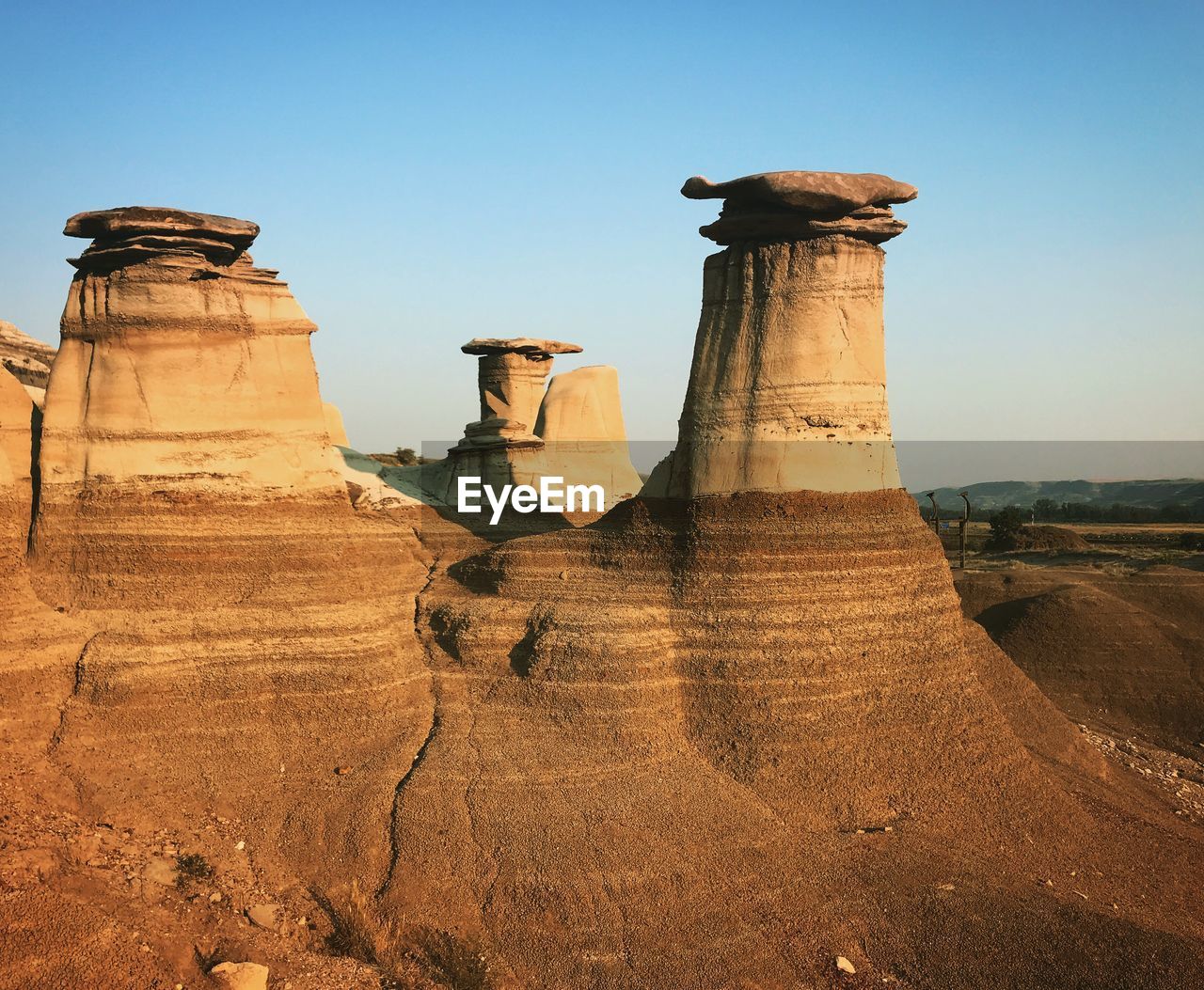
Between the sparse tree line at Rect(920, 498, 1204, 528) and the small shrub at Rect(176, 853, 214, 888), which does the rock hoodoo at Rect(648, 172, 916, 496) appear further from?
the sparse tree line at Rect(920, 498, 1204, 528)

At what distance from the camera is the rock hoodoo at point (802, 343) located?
13492 millimetres

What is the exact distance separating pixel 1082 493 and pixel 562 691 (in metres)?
166

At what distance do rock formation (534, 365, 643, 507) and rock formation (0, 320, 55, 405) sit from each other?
9.79 meters

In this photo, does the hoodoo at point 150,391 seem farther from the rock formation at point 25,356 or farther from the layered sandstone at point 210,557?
the rock formation at point 25,356

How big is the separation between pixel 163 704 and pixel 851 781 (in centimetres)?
823

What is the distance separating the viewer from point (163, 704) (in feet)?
40.1

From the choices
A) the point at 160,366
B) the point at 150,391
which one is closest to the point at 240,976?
the point at 150,391

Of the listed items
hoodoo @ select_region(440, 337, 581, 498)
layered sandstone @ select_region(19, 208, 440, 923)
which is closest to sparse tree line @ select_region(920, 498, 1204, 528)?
hoodoo @ select_region(440, 337, 581, 498)

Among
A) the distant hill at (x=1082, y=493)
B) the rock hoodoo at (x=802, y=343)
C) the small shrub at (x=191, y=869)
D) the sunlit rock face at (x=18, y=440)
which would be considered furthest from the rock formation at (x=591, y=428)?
the distant hill at (x=1082, y=493)

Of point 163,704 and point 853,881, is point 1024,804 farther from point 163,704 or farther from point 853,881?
point 163,704

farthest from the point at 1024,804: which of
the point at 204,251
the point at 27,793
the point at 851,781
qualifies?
the point at 204,251

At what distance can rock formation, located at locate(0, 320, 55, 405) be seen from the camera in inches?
691

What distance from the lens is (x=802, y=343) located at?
13.6 metres

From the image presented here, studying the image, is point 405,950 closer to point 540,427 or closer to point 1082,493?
point 540,427
